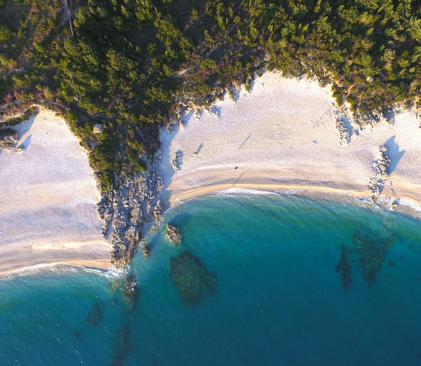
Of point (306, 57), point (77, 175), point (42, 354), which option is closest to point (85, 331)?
point (42, 354)

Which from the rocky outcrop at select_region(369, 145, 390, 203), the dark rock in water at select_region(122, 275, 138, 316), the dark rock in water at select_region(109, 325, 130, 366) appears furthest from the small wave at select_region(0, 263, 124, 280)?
the rocky outcrop at select_region(369, 145, 390, 203)

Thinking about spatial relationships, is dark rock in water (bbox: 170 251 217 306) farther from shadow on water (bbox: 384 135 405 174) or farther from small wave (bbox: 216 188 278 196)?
shadow on water (bbox: 384 135 405 174)

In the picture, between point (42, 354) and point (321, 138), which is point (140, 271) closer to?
point (42, 354)

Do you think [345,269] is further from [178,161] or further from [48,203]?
[48,203]

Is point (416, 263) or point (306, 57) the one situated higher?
point (306, 57)

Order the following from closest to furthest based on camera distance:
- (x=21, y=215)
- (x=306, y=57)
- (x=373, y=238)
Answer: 1. (x=306, y=57)
2. (x=21, y=215)
3. (x=373, y=238)

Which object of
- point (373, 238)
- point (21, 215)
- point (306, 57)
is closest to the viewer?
point (306, 57)

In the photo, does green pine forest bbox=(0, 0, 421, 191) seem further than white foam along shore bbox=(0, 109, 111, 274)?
No
